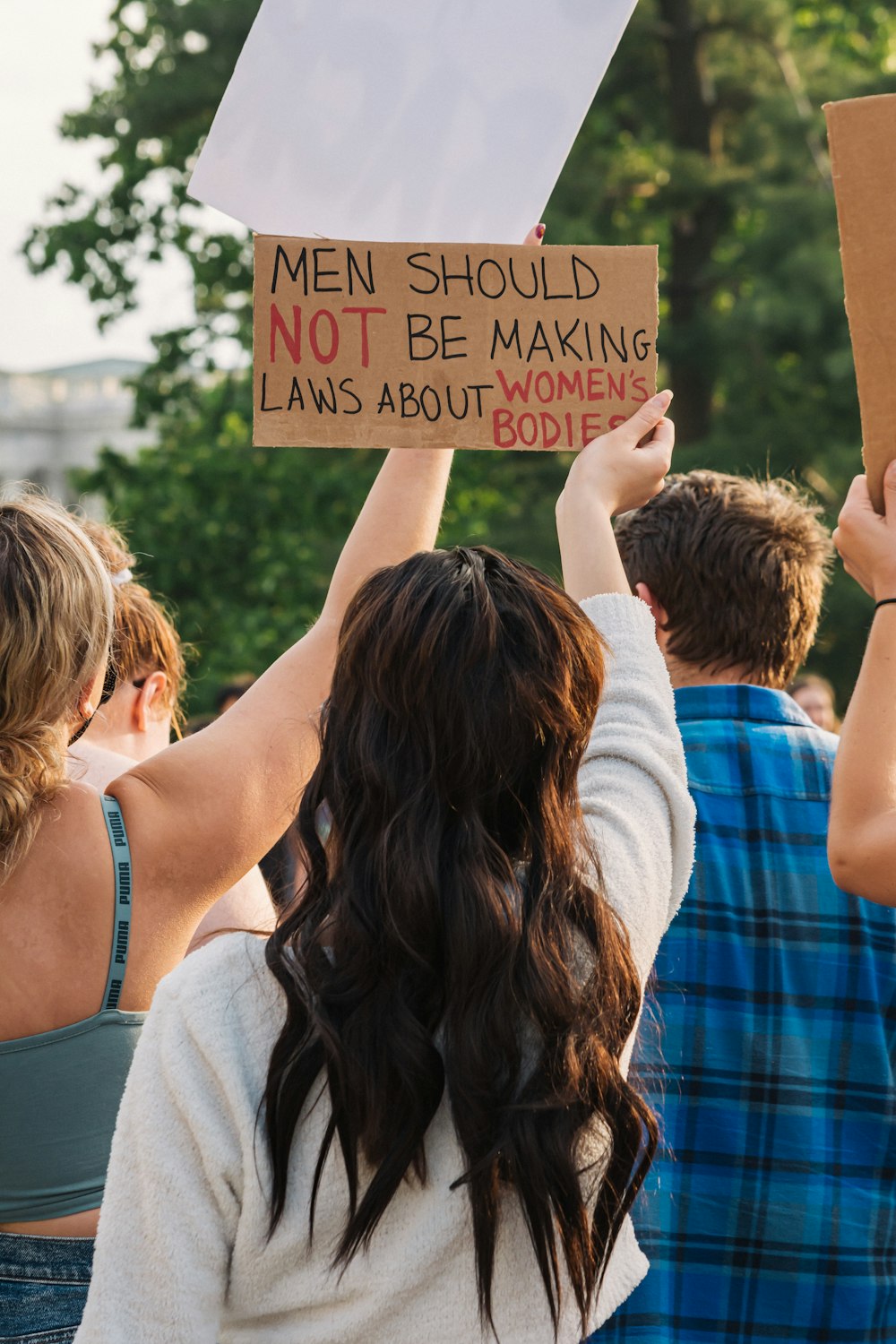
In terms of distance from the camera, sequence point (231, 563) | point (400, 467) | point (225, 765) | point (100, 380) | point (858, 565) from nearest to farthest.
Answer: point (225, 765)
point (858, 565)
point (400, 467)
point (231, 563)
point (100, 380)

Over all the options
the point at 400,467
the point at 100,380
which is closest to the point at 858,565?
the point at 400,467

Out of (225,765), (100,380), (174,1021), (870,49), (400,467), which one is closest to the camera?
(174,1021)

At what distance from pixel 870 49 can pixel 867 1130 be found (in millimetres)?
17361

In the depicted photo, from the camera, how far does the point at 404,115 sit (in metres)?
2.07

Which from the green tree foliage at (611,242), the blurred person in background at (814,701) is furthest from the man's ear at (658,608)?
the green tree foliage at (611,242)

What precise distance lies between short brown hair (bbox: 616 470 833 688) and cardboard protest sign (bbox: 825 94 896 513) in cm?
51

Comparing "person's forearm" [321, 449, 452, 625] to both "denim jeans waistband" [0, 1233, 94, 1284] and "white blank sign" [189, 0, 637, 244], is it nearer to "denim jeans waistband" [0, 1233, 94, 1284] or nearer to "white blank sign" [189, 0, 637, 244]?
"white blank sign" [189, 0, 637, 244]

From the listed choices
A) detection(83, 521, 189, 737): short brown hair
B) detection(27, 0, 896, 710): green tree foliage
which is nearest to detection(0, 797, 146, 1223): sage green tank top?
detection(83, 521, 189, 737): short brown hair

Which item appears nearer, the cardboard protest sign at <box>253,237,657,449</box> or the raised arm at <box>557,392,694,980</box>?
the raised arm at <box>557,392,694,980</box>

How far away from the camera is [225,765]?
1.68 metres

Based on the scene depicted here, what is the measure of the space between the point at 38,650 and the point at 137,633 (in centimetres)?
79

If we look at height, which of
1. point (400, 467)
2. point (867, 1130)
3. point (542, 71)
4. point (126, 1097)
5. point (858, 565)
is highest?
point (542, 71)

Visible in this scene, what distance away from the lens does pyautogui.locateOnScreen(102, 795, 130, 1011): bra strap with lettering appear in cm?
162

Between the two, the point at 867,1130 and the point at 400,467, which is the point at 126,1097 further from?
the point at 867,1130
